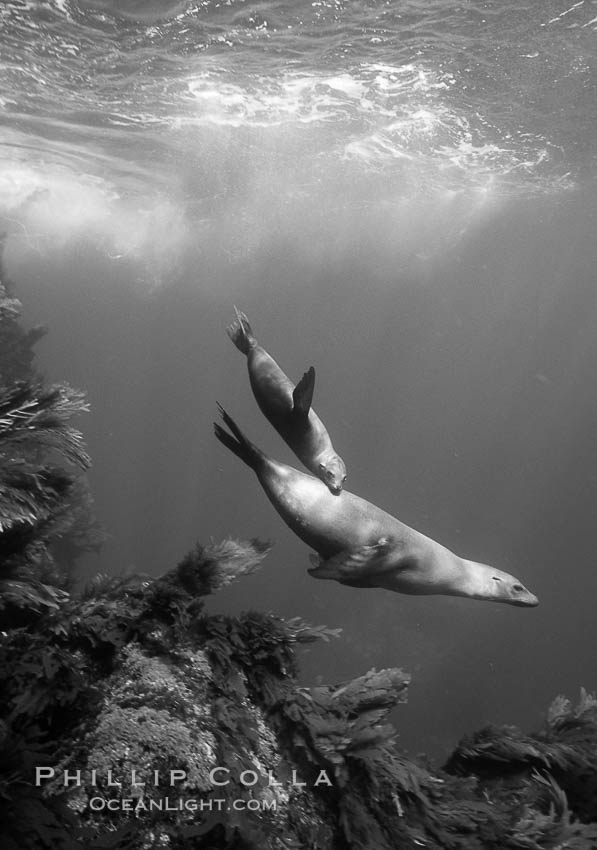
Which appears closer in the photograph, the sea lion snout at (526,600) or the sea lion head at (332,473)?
the sea lion head at (332,473)

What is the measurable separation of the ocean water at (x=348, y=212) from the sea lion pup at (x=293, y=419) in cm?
143

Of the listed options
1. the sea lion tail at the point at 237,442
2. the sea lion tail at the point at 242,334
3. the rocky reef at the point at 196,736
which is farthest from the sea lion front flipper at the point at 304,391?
the rocky reef at the point at 196,736

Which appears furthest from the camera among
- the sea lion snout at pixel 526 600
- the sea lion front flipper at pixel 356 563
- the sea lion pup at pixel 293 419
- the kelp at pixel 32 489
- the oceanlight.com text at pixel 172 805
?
the sea lion snout at pixel 526 600

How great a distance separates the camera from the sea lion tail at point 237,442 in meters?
2.49

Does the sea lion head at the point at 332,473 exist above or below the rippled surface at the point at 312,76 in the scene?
below

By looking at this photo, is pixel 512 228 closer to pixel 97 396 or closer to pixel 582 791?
pixel 582 791

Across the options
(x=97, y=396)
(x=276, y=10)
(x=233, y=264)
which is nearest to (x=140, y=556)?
(x=276, y=10)

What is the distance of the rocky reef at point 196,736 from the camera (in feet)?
5.21

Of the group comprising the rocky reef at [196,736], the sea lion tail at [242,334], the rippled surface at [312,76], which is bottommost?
the rocky reef at [196,736]

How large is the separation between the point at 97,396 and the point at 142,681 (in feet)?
261

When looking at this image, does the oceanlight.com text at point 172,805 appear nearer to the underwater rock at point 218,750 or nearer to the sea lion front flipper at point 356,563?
the underwater rock at point 218,750

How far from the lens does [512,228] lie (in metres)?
36.6

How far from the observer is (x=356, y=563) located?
8.89 ft

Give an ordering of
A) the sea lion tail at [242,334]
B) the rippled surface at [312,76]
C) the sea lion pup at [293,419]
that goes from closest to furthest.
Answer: the sea lion pup at [293,419], the sea lion tail at [242,334], the rippled surface at [312,76]
